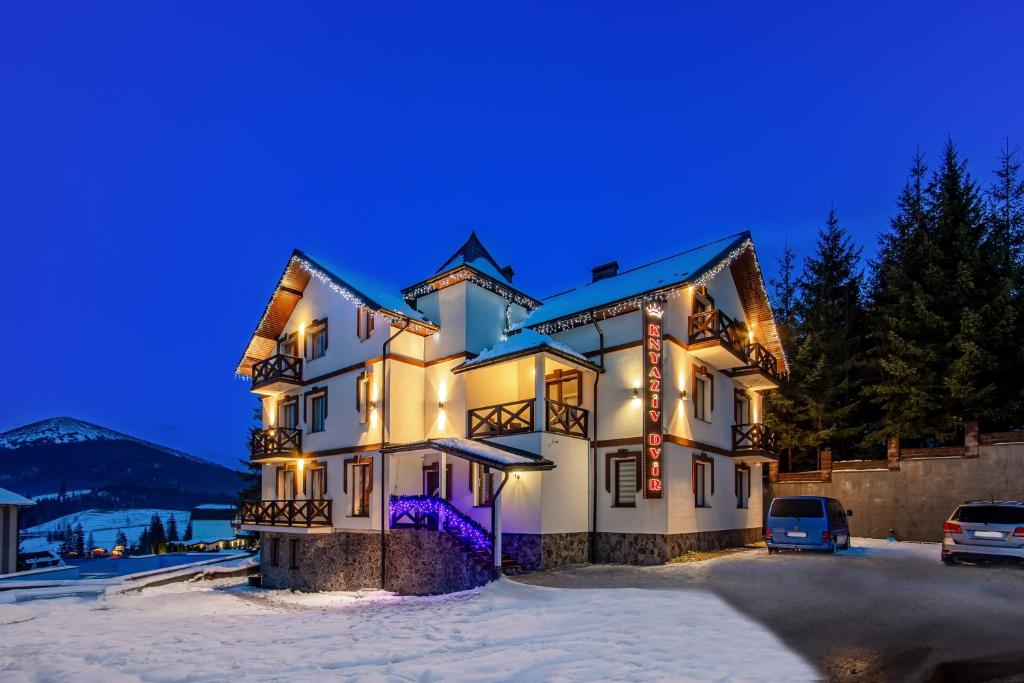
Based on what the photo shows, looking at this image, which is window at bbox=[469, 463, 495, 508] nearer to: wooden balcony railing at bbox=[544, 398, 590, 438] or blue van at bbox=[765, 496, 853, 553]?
wooden balcony railing at bbox=[544, 398, 590, 438]

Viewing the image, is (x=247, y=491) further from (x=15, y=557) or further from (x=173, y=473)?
(x=173, y=473)

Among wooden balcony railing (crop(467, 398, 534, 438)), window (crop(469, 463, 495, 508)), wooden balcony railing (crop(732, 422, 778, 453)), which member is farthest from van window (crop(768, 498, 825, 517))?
window (crop(469, 463, 495, 508))

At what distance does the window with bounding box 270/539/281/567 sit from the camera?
25541mm

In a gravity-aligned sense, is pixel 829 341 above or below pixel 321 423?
above

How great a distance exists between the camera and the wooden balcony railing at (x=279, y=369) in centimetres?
2538

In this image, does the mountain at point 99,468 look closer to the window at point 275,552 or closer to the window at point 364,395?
the window at point 275,552

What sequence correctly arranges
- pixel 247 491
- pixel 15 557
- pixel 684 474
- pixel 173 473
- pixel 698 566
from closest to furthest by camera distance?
pixel 698 566 → pixel 684 474 → pixel 15 557 → pixel 247 491 → pixel 173 473

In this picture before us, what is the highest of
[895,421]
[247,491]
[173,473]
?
[895,421]

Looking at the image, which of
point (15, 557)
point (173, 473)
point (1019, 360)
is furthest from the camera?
point (173, 473)

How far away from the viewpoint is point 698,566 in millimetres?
16250

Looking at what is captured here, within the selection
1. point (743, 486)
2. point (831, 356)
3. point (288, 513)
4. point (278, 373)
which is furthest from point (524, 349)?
point (831, 356)

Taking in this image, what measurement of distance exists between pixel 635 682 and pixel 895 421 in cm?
2288

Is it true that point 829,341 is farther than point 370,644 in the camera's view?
Yes

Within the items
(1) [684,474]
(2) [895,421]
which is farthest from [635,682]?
(2) [895,421]
